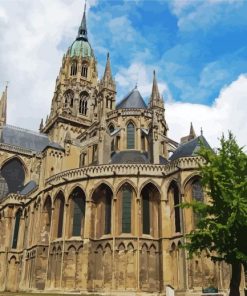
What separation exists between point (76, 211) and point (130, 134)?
38.5 ft

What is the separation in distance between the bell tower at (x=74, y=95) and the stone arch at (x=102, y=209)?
21.2 m

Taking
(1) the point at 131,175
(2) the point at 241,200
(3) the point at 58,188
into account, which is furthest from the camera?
(3) the point at 58,188

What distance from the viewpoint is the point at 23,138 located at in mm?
51344

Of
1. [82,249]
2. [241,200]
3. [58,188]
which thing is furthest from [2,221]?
[241,200]

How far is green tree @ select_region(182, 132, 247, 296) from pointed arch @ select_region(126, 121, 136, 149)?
2009cm

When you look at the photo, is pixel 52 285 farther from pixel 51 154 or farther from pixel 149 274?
pixel 51 154

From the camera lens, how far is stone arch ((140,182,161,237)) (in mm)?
27562

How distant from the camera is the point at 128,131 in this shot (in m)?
38.0


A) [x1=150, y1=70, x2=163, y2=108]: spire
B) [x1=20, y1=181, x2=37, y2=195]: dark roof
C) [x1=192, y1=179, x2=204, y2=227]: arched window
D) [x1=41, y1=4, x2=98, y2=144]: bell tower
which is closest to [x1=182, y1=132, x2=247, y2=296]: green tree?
[x1=192, y1=179, x2=204, y2=227]: arched window

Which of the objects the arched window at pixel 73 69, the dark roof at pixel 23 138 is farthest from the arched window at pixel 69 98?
the dark roof at pixel 23 138

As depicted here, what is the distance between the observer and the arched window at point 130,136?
122ft

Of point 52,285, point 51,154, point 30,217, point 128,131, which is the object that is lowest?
point 52,285

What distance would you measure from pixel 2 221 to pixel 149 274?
20752mm

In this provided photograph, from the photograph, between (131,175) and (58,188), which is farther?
(58,188)
